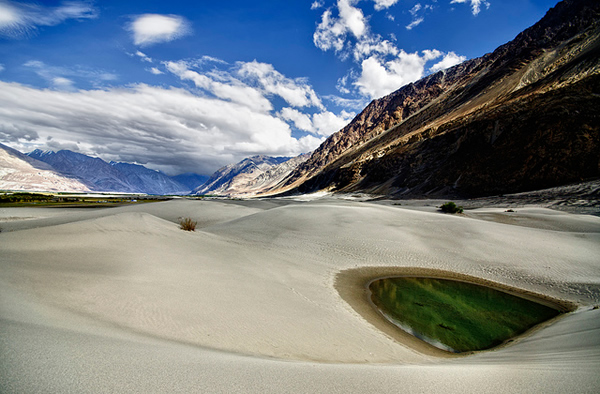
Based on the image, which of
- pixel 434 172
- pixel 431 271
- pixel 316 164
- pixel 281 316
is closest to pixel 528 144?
pixel 434 172

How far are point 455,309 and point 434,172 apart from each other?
47.2 m

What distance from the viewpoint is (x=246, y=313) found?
476 centimetres

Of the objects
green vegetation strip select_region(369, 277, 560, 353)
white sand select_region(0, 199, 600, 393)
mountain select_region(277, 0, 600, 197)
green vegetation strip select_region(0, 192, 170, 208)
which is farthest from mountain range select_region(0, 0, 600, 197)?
green vegetation strip select_region(0, 192, 170, 208)

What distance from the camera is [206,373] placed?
234 centimetres

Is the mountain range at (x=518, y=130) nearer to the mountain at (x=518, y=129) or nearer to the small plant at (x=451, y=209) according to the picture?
the mountain at (x=518, y=129)

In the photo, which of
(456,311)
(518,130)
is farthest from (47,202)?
(518,130)

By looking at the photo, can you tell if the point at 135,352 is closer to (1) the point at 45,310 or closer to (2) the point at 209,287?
(1) the point at 45,310

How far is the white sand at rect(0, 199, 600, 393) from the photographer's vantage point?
7.57ft

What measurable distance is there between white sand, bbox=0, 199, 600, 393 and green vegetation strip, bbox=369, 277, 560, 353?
740 millimetres

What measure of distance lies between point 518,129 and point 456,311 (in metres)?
42.2

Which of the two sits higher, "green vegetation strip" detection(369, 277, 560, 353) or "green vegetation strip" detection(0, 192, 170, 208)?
"green vegetation strip" detection(0, 192, 170, 208)

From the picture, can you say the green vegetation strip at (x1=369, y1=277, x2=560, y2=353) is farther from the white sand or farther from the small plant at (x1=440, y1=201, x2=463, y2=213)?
the small plant at (x1=440, y1=201, x2=463, y2=213)

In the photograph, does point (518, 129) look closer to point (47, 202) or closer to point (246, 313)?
point (246, 313)

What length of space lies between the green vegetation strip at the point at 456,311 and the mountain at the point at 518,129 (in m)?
31.9
